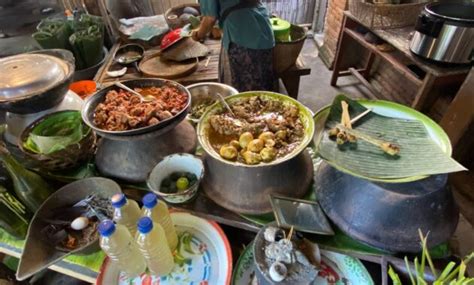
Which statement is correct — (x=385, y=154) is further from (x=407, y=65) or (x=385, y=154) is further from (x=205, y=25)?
(x=407, y=65)

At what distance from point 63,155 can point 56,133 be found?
196 millimetres

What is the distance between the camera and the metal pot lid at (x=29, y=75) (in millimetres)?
1255

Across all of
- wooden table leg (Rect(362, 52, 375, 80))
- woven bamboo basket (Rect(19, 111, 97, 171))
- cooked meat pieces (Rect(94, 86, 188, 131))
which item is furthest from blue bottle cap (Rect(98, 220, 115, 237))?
wooden table leg (Rect(362, 52, 375, 80))

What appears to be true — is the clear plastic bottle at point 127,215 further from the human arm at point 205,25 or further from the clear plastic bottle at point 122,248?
the human arm at point 205,25

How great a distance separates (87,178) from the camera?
1236 mm

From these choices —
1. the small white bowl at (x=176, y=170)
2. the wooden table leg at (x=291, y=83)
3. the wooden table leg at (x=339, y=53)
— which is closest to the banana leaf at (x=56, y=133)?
the small white bowl at (x=176, y=170)

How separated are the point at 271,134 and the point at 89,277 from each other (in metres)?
0.93

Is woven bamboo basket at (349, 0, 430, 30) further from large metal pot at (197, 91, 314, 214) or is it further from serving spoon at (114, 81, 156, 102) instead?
serving spoon at (114, 81, 156, 102)

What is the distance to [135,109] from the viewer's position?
1183 millimetres

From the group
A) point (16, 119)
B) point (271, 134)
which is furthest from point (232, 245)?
point (16, 119)

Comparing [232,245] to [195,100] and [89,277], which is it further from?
[195,100]

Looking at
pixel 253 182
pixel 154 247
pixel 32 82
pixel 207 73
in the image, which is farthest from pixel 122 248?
pixel 207 73

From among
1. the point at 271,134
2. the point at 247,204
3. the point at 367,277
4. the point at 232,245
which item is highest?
the point at 271,134

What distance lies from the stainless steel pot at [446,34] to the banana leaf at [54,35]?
3398 millimetres
